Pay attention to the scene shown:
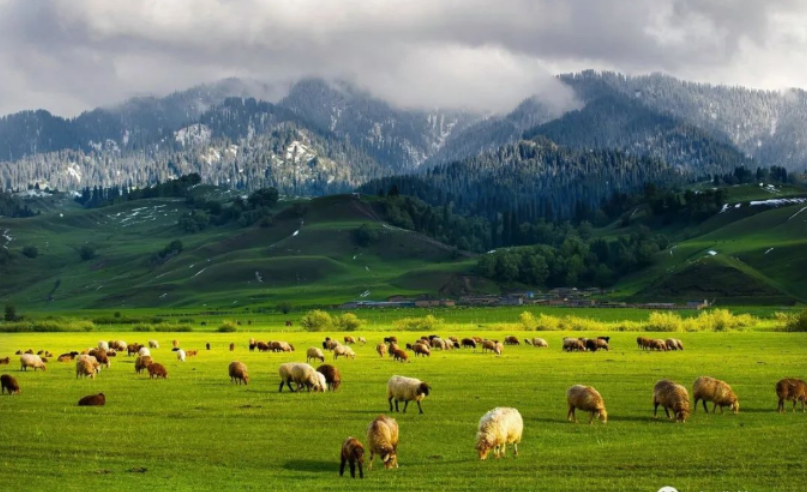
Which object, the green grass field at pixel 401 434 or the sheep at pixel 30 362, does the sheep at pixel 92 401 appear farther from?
the sheep at pixel 30 362

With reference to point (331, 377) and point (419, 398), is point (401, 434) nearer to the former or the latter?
point (419, 398)

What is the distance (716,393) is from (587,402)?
628 centimetres

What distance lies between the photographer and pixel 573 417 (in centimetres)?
3566

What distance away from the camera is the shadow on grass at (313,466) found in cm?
2765

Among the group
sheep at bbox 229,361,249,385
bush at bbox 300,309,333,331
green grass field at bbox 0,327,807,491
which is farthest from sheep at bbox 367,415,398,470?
bush at bbox 300,309,333,331

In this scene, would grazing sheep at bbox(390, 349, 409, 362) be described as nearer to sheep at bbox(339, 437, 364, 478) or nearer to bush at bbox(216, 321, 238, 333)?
sheep at bbox(339, 437, 364, 478)

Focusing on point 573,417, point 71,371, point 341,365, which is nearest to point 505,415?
point 573,417

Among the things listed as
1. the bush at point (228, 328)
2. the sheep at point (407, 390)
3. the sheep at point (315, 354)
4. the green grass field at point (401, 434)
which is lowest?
the bush at point (228, 328)

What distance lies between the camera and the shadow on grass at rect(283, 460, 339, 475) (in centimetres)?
2765

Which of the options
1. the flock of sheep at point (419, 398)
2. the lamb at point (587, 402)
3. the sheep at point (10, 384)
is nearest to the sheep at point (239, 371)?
the flock of sheep at point (419, 398)

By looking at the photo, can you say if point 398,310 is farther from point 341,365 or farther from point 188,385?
point 188,385

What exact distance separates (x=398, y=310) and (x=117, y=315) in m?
56.5

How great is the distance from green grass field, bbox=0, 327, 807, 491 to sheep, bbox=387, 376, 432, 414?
3.17 feet

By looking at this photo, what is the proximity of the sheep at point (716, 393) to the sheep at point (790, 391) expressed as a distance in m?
1.77
